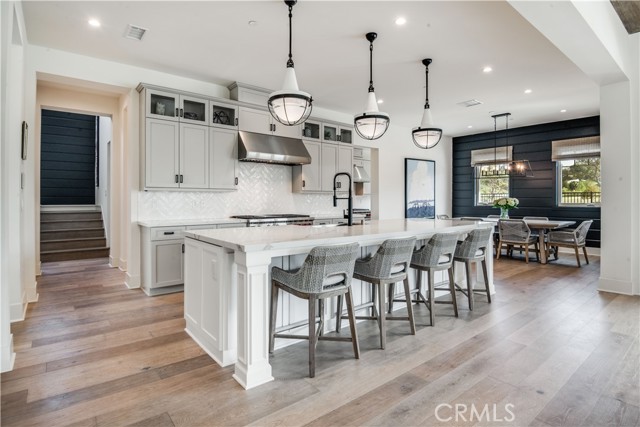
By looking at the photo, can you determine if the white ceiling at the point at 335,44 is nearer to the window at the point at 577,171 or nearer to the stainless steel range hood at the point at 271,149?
the stainless steel range hood at the point at 271,149

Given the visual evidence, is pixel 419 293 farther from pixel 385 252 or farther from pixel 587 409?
pixel 587 409

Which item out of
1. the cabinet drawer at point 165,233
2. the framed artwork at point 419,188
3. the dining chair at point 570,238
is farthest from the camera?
the framed artwork at point 419,188

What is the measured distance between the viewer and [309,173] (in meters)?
5.86

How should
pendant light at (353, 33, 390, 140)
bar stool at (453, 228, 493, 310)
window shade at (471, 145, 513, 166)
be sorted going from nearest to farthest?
pendant light at (353, 33, 390, 140) → bar stool at (453, 228, 493, 310) → window shade at (471, 145, 513, 166)

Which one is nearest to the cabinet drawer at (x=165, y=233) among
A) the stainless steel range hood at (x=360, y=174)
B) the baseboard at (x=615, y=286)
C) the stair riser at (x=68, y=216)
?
the stainless steel range hood at (x=360, y=174)

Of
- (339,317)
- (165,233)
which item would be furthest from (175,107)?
(339,317)

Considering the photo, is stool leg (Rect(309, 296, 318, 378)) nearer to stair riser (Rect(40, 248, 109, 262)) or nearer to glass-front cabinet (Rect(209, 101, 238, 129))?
glass-front cabinet (Rect(209, 101, 238, 129))

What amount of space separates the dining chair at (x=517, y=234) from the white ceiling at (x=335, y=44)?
2.26 metres

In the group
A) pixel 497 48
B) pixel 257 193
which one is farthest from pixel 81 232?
pixel 497 48

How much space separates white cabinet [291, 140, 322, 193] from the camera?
5.81 metres

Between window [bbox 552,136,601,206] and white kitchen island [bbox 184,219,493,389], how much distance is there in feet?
21.0

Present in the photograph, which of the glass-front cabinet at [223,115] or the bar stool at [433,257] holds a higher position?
the glass-front cabinet at [223,115]

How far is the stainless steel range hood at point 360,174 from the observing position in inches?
280

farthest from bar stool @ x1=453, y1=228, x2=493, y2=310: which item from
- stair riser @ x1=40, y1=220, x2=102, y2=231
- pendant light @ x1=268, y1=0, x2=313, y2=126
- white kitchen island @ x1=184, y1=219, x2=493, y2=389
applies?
stair riser @ x1=40, y1=220, x2=102, y2=231
